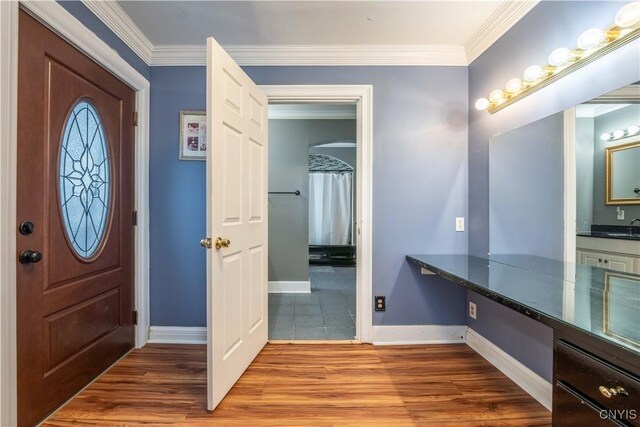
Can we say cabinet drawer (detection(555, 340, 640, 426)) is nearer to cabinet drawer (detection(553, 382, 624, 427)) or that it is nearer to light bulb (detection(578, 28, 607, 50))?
cabinet drawer (detection(553, 382, 624, 427))

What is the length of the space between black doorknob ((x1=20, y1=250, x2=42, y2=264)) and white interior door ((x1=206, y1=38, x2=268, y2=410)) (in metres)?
0.77

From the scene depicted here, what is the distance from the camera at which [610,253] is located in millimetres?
1216

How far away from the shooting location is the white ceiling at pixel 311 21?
1.71 metres

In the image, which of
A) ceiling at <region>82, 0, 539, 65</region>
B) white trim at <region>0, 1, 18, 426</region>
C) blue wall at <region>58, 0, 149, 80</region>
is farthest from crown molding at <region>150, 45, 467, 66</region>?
white trim at <region>0, 1, 18, 426</region>

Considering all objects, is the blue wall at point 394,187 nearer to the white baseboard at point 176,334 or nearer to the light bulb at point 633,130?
the white baseboard at point 176,334

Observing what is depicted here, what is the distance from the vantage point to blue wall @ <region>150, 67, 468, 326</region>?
Result: 7.20 ft

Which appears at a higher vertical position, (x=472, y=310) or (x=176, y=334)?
(x=472, y=310)

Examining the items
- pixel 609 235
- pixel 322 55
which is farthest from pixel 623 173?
pixel 322 55

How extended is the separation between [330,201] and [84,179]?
14.6 feet

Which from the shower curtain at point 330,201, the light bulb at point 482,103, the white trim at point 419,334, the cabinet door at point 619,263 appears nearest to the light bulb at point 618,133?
the cabinet door at point 619,263

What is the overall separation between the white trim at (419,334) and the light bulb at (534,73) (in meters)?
1.81

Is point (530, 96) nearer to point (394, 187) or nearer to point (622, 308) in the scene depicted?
point (394, 187)

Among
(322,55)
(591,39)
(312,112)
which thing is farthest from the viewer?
(312,112)

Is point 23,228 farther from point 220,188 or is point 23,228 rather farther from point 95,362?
point 95,362
